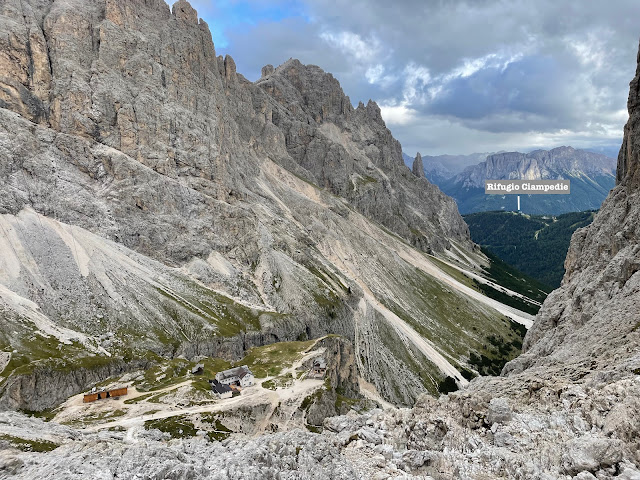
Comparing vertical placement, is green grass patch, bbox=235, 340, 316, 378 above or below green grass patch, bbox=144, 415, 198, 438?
below

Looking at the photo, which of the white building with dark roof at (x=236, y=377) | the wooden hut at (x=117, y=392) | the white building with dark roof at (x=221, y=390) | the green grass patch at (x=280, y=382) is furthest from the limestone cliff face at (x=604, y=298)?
the wooden hut at (x=117, y=392)

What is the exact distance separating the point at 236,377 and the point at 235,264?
57.7 meters

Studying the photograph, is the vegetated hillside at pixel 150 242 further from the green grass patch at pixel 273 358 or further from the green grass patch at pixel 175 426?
the green grass patch at pixel 175 426

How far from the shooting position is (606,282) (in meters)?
49.3

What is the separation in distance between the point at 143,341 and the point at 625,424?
81.9 meters

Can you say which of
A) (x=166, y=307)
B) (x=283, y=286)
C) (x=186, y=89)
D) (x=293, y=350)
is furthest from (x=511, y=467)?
(x=186, y=89)

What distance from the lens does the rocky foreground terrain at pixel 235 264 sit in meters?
20.7

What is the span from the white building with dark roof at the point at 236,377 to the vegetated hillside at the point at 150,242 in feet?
64.5

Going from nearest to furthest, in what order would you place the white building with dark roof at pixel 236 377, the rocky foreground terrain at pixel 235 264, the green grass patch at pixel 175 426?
the rocky foreground terrain at pixel 235 264
the green grass patch at pixel 175 426
the white building with dark roof at pixel 236 377

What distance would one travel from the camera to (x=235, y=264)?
12006cm

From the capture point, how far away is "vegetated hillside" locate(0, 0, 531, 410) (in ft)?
264

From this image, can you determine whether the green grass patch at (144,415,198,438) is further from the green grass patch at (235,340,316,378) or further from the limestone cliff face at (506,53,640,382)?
the limestone cliff face at (506,53,640,382)

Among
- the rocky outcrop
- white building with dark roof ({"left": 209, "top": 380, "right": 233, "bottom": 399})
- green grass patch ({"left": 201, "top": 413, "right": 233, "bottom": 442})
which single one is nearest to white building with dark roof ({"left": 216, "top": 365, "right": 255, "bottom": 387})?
white building with dark roof ({"left": 209, "top": 380, "right": 233, "bottom": 399})

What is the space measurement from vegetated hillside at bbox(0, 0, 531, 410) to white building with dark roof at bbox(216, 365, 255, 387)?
64.5 ft
